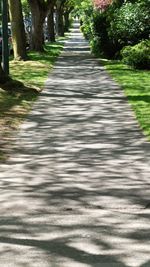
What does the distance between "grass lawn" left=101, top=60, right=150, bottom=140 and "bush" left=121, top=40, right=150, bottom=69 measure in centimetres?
35

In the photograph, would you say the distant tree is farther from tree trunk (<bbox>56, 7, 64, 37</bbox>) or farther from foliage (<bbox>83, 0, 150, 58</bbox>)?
tree trunk (<bbox>56, 7, 64, 37</bbox>)

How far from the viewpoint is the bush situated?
2089 centimetres

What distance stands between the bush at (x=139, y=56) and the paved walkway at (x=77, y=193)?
30.9ft

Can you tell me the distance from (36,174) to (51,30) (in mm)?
40794

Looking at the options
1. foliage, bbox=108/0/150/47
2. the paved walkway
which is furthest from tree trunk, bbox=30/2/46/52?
the paved walkway

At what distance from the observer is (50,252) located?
4.54 m

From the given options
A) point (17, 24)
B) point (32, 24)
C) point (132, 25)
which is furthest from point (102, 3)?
point (17, 24)

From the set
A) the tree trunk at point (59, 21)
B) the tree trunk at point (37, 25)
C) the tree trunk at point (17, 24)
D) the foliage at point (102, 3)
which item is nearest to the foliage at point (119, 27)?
the foliage at point (102, 3)

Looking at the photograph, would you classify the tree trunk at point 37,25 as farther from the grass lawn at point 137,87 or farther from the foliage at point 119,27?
the grass lawn at point 137,87

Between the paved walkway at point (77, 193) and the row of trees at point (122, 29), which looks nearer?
the paved walkway at point (77, 193)

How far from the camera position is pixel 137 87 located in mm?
15758

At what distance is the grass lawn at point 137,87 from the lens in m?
10.9

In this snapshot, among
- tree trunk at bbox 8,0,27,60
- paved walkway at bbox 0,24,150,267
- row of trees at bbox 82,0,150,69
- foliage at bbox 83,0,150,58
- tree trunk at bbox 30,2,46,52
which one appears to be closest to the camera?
paved walkway at bbox 0,24,150,267

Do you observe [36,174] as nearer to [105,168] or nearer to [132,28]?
[105,168]
